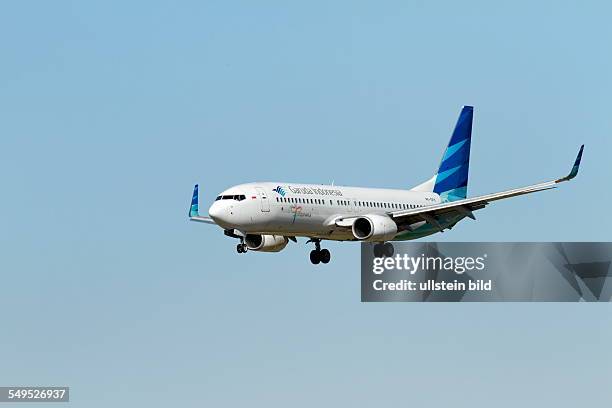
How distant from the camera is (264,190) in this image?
126688 mm

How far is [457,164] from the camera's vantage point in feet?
487

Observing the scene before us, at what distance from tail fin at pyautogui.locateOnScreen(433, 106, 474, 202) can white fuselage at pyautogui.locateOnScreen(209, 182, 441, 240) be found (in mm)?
11609

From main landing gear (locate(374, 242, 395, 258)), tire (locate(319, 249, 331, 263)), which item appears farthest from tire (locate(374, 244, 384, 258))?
tire (locate(319, 249, 331, 263))

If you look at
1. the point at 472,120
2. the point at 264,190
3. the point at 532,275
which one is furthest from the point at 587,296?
the point at 264,190

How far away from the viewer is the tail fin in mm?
145875

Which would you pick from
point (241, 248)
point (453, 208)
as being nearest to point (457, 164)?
point (453, 208)

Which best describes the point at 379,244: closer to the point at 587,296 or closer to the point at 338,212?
the point at 338,212

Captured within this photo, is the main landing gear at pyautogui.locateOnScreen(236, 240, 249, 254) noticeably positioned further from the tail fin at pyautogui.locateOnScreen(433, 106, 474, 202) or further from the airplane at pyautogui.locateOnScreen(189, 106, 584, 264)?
the tail fin at pyautogui.locateOnScreen(433, 106, 474, 202)

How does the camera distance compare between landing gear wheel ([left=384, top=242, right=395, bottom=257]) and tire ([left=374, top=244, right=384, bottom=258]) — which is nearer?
tire ([left=374, top=244, right=384, bottom=258])

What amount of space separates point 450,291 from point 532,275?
227 inches

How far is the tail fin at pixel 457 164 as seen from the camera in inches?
5743

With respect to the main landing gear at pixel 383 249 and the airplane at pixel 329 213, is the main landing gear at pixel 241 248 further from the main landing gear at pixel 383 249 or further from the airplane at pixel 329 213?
the main landing gear at pixel 383 249

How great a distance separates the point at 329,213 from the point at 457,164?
20.6 m

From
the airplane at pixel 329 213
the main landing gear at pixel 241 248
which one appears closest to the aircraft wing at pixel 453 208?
the airplane at pixel 329 213
